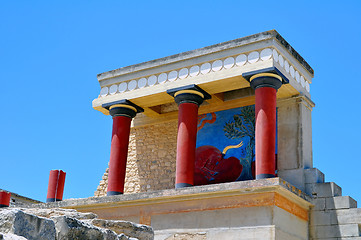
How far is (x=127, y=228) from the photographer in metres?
4.38

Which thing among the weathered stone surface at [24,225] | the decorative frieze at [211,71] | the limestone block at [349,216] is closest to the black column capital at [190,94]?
the decorative frieze at [211,71]

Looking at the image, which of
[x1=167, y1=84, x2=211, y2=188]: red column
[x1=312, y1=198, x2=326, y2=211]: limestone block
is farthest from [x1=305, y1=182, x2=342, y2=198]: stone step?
[x1=167, y1=84, x2=211, y2=188]: red column

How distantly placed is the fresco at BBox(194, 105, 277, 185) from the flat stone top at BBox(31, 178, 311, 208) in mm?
2157

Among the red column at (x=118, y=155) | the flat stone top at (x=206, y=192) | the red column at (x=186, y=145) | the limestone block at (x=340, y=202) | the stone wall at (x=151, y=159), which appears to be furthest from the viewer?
the stone wall at (x=151, y=159)

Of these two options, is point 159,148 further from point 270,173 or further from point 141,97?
point 270,173

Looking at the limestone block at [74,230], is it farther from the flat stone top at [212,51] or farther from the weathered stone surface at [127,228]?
the flat stone top at [212,51]

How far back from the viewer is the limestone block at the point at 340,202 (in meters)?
10.5

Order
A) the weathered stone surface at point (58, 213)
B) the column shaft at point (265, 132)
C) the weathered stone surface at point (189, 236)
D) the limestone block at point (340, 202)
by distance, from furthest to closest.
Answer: the limestone block at point (340, 202)
the column shaft at point (265, 132)
the weathered stone surface at point (189, 236)
the weathered stone surface at point (58, 213)

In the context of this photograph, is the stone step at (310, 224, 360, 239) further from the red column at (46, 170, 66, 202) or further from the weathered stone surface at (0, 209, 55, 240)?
the weathered stone surface at (0, 209, 55, 240)

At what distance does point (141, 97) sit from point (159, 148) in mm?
2069

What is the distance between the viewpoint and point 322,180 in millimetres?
11320

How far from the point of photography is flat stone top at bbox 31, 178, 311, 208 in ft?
31.6

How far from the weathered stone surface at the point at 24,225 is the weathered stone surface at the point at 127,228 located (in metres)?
0.95

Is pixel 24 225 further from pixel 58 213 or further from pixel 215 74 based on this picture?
pixel 215 74
